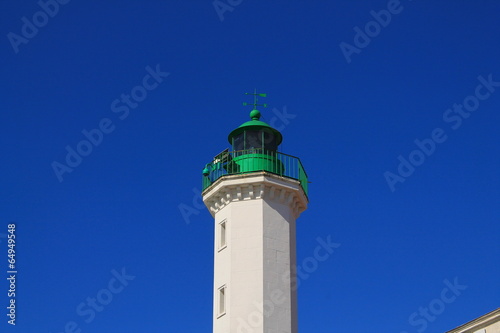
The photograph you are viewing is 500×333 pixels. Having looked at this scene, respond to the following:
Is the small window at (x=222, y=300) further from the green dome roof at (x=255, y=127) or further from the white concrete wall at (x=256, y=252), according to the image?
the green dome roof at (x=255, y=127)

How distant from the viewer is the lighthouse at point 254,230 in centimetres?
2670

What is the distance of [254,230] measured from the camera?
27.8 meters

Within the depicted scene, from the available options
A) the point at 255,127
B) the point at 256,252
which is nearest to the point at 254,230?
the point at 256,252

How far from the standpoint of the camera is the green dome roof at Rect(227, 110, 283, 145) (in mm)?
29922

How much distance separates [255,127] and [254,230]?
4467 millimetres

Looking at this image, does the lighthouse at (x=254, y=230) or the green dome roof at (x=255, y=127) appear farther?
the green dome roof at (x=255, y=127)

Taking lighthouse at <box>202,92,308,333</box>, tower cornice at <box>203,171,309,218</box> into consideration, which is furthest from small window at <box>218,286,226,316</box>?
tower cornice at <box>203,171,309,218</box>

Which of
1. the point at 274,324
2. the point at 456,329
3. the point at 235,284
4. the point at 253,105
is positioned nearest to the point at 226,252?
the point at 235,284

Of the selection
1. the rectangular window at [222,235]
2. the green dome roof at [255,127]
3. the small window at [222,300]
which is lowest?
the small window at [222,300]

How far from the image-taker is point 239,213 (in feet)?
92.9

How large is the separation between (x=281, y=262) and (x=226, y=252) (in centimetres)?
211

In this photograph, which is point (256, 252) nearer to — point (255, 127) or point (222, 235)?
point (222, 235)

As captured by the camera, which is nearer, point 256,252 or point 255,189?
point 256,252

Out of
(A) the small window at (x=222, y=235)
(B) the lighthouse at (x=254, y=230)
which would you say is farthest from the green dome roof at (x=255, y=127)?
(A) the small window at (x=222, y=235)
